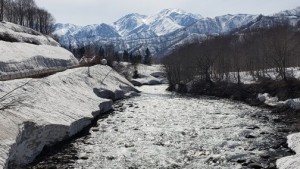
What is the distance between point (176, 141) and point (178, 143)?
0.76 meters

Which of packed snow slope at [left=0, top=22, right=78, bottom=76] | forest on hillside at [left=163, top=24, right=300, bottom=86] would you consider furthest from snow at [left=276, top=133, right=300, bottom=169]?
forest on hillside at [left=163, top=24, right=300, bottom=86]

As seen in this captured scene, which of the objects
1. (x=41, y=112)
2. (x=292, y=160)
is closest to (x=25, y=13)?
(x=41, y=112)

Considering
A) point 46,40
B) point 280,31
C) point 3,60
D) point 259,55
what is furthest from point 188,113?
point 46,40

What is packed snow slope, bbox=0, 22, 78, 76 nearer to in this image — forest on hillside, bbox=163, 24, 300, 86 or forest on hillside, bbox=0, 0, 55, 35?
forest on hillside, bbox=0, 0, 55, 35

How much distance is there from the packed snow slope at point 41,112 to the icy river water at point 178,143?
1.62 metres

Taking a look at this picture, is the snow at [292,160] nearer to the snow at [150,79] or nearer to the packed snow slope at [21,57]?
the packed snow slope at [21,57]

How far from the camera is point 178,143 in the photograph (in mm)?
30328

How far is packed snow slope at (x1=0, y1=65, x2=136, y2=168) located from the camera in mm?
23062

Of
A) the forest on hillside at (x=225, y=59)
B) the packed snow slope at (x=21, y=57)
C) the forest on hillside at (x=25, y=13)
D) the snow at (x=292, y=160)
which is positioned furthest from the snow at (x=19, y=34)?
the snow at (x=292, y=160)

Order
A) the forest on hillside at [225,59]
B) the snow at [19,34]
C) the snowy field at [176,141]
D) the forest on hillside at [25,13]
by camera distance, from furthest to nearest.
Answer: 1. the forest on hillside at [25,13]
2. the forest on hillside at [225,59]
3. the snow at [19,34]
4. the snowy field at [176,141]

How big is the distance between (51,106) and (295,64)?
73066 millimetres

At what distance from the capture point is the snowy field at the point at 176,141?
2516cm

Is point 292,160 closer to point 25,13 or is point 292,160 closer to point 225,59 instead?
point 225,59

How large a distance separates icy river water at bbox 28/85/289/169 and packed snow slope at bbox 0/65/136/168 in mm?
1622
